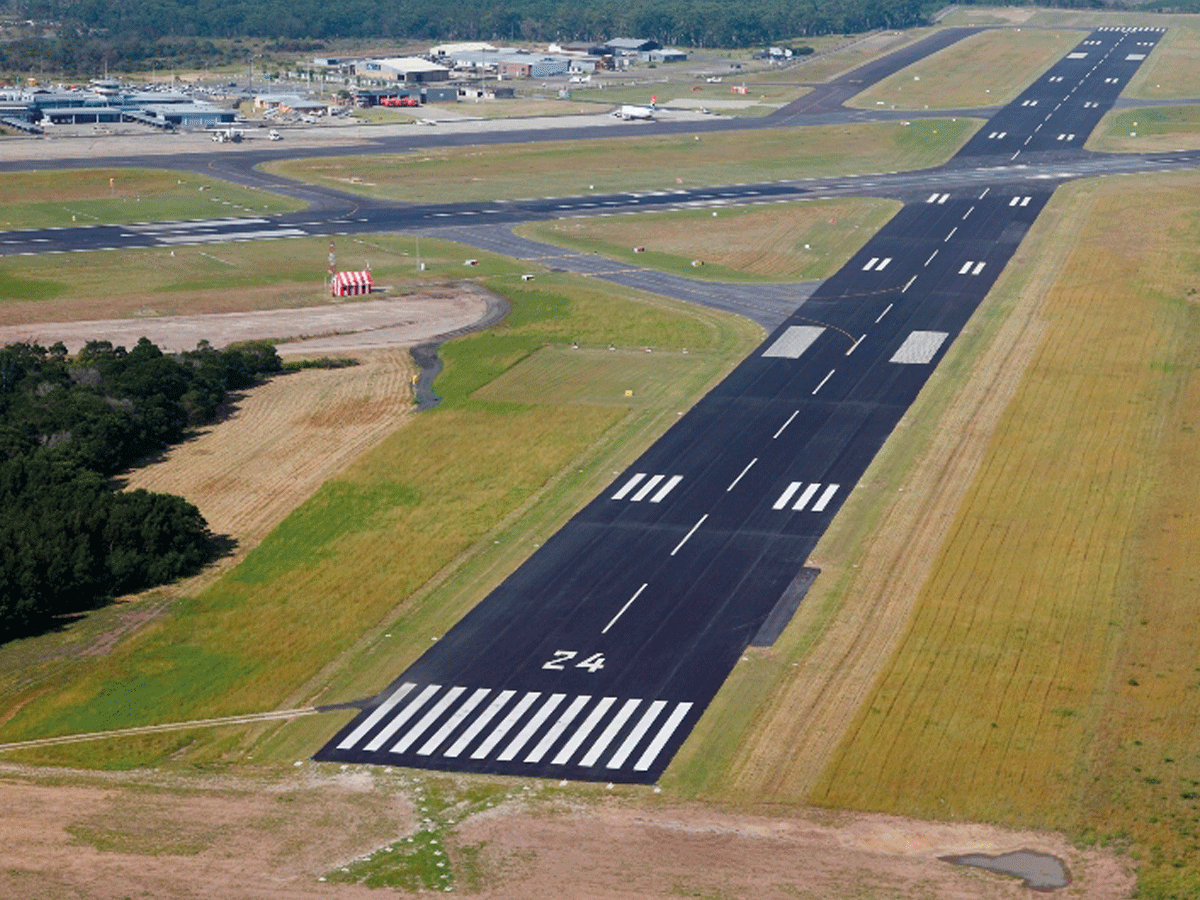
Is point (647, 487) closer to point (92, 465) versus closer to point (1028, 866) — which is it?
point (92, 465)

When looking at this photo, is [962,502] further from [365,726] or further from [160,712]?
[160,712]

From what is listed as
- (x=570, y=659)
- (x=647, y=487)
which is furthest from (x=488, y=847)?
(x=647, y=487)

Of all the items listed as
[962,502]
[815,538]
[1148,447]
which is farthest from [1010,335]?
[815,538]

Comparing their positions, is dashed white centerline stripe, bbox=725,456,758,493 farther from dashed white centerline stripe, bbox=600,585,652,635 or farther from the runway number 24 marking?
the runway number 24 marking

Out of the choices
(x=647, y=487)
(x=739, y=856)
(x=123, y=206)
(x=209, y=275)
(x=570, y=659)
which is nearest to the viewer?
(x=739, y=856)

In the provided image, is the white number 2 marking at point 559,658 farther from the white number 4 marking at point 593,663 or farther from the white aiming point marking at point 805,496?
the white aiming point marking at point 805,496
